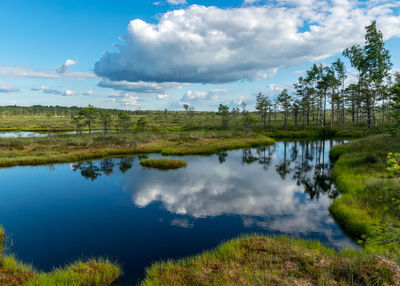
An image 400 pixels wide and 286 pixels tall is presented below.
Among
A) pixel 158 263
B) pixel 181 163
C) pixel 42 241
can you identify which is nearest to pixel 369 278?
pixel 158 263

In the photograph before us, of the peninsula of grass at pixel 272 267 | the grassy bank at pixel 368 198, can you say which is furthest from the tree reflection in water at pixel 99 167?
the grassy bank at pixel 368 198

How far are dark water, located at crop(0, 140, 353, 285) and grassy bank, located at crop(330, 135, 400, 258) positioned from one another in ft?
4.13

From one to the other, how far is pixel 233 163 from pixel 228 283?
31.4 metres

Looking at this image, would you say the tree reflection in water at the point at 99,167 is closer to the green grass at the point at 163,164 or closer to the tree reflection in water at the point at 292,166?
the tree reflection in water at the point at 292,166

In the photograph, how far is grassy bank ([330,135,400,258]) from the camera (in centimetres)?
1137

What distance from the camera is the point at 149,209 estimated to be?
2023 centimetres

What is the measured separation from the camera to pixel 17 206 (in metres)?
20.9

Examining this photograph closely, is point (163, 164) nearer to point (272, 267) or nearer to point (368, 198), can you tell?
point (368, 198)

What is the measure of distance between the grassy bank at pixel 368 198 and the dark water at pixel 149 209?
1260mm

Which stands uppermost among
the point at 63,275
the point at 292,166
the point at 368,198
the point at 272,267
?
the point at 368,198

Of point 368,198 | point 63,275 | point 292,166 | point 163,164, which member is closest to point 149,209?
point 63,275

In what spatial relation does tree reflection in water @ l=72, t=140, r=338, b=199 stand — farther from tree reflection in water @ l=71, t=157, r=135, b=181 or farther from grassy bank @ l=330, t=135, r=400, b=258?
grassy bank @ l=330, t=135, r=400, b=258

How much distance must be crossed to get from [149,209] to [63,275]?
33.9 ft

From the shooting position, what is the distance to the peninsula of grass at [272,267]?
8.36m
